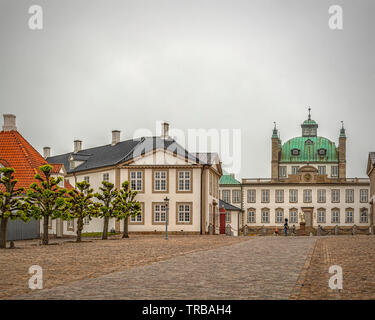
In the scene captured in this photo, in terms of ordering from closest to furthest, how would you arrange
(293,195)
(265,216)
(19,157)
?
(19,157), (293,195), (265,216)

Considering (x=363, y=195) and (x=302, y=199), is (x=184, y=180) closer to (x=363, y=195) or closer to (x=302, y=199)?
(x=302, y=199)

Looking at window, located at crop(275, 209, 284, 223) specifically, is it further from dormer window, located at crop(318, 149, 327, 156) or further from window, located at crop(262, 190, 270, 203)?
dormer window, located at crop(318, 149, 327, 156)

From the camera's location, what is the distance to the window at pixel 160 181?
47875 mm

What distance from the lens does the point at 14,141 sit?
38875 millimetres

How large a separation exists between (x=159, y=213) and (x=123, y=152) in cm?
701

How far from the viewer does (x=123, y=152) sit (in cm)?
5159

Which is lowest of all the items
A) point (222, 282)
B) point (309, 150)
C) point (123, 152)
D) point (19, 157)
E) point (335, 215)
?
point (335, 215)

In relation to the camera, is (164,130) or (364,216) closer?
(164,130)

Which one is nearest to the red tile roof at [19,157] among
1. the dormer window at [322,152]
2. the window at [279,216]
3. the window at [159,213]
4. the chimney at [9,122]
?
the chimney at [9,122]

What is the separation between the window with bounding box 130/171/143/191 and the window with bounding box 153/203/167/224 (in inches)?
75.5

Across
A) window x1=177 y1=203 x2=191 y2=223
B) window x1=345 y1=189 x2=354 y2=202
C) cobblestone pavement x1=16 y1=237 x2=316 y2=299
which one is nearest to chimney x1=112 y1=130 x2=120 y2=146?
window x1=177 y1=203 x2=191 y2=223

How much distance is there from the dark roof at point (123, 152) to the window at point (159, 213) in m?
4.28

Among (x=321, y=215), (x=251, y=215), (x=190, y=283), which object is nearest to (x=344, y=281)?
(x=190, y=283)
